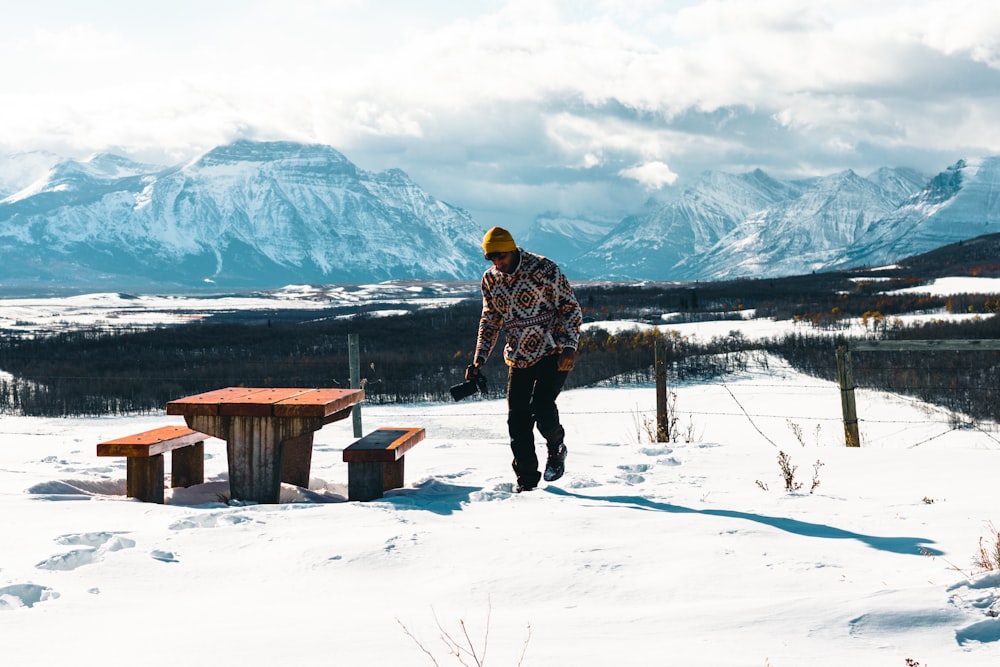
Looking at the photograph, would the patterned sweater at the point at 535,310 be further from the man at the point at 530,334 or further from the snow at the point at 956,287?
the snow at the point at 956,287

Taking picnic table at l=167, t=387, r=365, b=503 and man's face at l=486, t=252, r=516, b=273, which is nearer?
picnic table at l=167, t=387, r=365, b=503

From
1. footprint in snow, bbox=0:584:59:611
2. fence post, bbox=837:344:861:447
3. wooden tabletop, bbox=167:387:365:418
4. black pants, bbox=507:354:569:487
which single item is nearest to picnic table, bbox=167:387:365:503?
wooden tabletop, bbox=167:387:365:418

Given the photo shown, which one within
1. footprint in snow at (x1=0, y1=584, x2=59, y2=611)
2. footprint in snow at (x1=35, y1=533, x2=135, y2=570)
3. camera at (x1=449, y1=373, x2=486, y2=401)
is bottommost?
footprint in snow at (x1=0, y1=584, x2=59, y2=611)

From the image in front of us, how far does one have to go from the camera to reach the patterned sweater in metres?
5.62

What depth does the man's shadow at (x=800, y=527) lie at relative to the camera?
147 inches

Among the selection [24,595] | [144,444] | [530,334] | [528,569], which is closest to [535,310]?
[530,334]

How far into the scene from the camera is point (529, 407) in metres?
5.80

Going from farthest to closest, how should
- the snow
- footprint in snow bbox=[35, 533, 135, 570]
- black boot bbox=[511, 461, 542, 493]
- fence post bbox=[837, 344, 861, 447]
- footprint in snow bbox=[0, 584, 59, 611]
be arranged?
the snow
fence post bbox=[837, 344, 861, 447]
black boot bbox=[511, 461, 542, 493]
footprint in snow bbox=[35, 533, 135, 570]
footprint in snow bbox=[0, 584, 59, 611]

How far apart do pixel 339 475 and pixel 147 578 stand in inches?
132

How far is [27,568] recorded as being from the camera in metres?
3.48

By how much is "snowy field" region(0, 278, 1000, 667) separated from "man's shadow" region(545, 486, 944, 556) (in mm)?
22

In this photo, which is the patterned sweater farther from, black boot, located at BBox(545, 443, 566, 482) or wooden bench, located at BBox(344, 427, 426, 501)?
wooden bench, located at BBox(344, 427, 426, 501)

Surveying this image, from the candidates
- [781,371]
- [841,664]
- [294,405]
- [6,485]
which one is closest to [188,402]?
[294,405]

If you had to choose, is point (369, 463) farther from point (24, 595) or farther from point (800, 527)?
point (800, 527)
